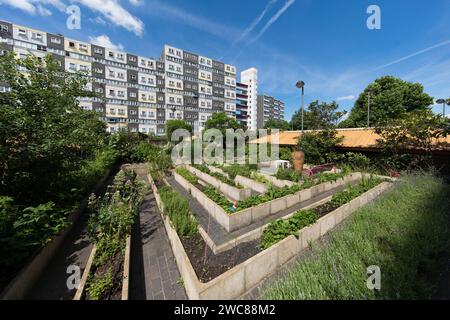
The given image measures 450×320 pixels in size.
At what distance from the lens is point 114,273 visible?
3.47 meters

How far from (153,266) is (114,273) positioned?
77cm

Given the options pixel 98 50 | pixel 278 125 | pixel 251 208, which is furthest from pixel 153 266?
pixel 278 125

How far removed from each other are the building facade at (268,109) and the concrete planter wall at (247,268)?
90.8 metres

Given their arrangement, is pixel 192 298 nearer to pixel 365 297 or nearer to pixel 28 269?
pixel 365 297

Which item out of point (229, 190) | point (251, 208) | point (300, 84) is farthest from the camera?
point (300, 84)

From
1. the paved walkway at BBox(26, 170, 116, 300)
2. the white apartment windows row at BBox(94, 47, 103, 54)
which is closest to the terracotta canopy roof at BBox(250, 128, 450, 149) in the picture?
the paved walkway at BBox(26, 170, 116, 300)

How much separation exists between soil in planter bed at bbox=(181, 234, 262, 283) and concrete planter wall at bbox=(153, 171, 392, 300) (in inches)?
13.3

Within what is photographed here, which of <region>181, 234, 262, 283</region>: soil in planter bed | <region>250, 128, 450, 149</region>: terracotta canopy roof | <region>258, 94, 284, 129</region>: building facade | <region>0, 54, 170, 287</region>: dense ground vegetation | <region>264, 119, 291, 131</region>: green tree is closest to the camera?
<region>0, 54, 170, 287</region>: dense ground vegetation

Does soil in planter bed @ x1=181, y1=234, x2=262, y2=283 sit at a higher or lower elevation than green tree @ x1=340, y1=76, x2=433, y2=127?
lower

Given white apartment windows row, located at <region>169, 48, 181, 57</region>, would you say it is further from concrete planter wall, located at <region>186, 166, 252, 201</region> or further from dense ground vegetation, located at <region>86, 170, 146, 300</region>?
dense ground vegetation, located at <region>86, 170, 146, 300</region>

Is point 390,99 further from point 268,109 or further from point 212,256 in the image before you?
point 268,109

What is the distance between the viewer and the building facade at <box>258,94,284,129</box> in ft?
322

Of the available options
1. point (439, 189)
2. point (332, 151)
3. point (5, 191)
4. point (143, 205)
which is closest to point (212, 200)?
point (143, 205)
